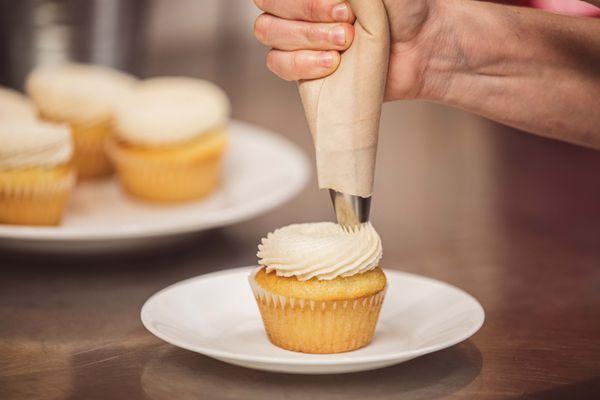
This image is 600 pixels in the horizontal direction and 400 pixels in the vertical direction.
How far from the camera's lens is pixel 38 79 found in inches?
84.9

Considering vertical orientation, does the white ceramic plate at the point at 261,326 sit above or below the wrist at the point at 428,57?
below

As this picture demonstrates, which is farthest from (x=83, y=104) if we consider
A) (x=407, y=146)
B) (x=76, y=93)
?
(x=407, y=146)

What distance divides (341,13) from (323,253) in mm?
279

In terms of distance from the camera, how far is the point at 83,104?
2.18m

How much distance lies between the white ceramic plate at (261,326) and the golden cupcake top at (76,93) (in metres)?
0.87

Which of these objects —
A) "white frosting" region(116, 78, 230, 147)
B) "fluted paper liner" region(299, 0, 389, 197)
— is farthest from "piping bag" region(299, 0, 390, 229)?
"white frosting" region(116, 78, 230, 147)

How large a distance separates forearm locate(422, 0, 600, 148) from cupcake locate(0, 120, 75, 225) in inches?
24.8

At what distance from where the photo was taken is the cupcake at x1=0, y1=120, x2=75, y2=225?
172 centimetres

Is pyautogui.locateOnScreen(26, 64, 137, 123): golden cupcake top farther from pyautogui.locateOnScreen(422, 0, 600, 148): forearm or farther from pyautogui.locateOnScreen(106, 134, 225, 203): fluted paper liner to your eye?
pyautogui.locateOnScreen(422, 0, 600, 148): forearm

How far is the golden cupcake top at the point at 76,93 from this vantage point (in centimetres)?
214

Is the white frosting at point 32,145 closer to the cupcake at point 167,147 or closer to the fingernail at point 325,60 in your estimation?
the cupcake at point 167,147

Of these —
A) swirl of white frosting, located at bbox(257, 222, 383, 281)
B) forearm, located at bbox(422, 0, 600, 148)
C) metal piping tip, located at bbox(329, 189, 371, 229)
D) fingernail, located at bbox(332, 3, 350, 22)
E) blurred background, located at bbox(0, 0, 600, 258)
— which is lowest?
blurred background, located at bbox(0, 0, 600, 258)

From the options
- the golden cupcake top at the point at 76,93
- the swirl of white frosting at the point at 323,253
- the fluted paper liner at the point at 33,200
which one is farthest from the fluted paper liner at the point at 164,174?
the swirl of white frosting at the point at 323,253

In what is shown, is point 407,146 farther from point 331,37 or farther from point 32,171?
point 331,37
